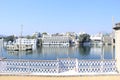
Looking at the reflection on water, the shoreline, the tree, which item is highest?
the tree

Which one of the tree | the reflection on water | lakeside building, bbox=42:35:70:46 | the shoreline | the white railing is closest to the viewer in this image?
the shoreline

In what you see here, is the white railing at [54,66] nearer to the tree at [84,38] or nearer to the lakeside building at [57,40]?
the lakeside building at [57,40]

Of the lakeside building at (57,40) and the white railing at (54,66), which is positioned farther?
the lakeside building at (57,40)

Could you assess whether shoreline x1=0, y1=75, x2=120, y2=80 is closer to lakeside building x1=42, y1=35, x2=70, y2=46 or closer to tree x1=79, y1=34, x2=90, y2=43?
lakeside building x1=42, y1=35, x2=70, y2=46

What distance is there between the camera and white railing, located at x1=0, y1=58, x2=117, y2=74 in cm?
1183

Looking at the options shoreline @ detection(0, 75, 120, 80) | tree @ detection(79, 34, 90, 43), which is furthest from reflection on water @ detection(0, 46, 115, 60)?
tree @ detection(79, 34, 90, 43)

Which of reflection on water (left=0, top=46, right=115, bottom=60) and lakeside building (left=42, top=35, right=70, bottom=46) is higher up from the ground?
lakeside building (left=42, top=35, right=70, bottom=46)

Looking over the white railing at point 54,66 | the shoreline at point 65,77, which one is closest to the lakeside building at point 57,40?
the white railing at point 54,66

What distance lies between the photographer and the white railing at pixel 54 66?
11828 millimetres

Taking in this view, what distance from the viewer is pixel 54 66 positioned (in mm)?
11984

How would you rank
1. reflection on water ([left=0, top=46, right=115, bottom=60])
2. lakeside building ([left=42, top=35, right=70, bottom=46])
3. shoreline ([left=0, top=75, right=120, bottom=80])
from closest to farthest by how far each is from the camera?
1. shoreline ([left=0, top=75, right=120, bottom=80])
2. reflection on water ([left=0, top=46, right=115, bottom=60])
3. lakeside building ([left=42, top=35, right=70, bottom=46])

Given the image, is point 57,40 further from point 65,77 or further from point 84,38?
point 65,77

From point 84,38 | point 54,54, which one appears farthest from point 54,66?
point 84,38

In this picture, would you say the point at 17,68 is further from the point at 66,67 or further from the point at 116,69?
the point at 116,69
